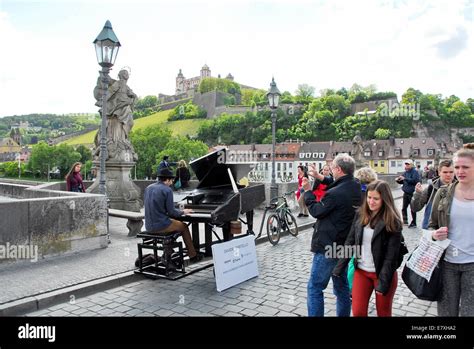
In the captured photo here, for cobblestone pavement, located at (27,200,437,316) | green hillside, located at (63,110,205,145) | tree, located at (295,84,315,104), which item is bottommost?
cobblestone pavement, located at (27,200,437,316)

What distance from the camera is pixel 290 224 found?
1102 centimetres

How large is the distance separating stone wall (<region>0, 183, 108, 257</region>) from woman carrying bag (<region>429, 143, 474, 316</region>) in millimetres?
6625

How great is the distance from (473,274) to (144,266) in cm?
508

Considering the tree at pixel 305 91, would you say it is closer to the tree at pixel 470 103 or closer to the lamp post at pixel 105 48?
the tree at pixel 470 103

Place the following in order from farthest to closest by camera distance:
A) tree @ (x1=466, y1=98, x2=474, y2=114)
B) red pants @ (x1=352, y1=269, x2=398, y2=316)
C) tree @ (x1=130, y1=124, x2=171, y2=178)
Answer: tree @ (x1=466, y1=98, x2=474, y2=114) < tree @ (x1=130, y1=124, x2=171, y2=178) < red pants @ (x1=352, y1=269, x2=398, y2=316)

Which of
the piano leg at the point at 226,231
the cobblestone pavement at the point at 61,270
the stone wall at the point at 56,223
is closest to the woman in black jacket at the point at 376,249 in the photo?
the piano leg at the point at 226,231

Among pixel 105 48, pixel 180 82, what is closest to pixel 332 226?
pixel 105 48

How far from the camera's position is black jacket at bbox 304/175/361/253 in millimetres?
4250

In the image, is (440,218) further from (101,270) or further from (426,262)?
(101,270)

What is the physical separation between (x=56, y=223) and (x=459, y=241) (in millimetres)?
6846

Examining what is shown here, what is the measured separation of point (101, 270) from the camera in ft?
22.1

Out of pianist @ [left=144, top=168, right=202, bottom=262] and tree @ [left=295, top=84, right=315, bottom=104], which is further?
tree @ [left=295, top=84, right=315, bottom=104]

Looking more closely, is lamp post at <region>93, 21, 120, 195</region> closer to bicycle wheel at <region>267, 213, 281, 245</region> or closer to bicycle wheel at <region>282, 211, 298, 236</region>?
bicycle wheel at <region>267, 213, 281, 245</region>

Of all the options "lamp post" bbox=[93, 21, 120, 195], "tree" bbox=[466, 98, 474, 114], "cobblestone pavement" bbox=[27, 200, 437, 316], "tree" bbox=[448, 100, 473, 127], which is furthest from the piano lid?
"tree" bbox=[466, 98, 474, 114]
